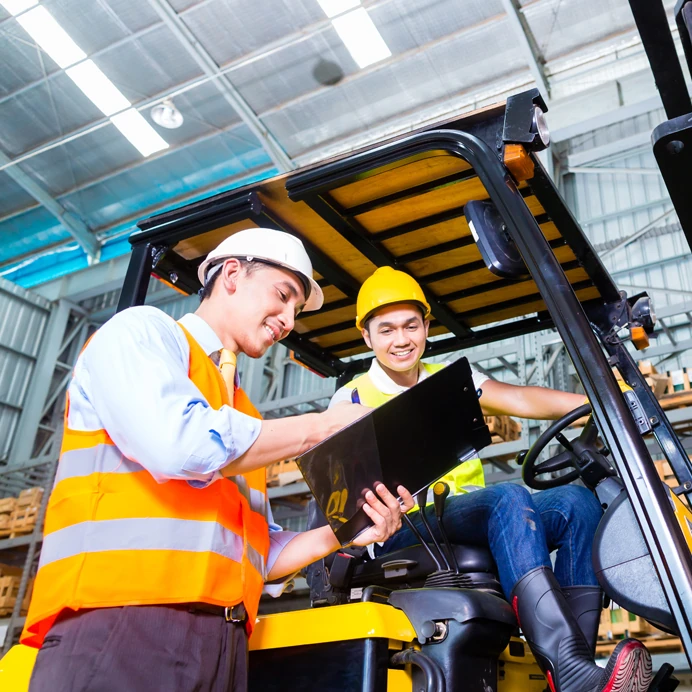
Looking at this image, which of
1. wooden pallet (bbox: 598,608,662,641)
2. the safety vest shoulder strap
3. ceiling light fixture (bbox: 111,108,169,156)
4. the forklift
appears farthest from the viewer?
ceiling light fixture (bbox: 111,108,169,156)

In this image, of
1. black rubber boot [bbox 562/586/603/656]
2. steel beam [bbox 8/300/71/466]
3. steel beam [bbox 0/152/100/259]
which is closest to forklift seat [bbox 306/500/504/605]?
black rubber boot [bbox 562/586/603/656]

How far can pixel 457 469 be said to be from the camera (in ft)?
10.7

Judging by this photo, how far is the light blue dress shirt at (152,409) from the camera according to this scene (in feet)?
6.14

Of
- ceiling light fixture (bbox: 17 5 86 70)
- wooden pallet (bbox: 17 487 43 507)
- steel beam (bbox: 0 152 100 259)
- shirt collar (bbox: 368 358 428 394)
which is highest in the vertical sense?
ceiling light fixture (bbox: 17 5 86 70)

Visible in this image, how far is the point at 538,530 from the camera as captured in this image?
2.70 metres

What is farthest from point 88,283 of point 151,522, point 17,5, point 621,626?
point 151,522

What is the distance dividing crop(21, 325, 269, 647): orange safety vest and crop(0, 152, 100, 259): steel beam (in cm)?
1540

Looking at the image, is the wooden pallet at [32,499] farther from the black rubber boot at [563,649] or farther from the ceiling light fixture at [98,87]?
the black rubber boot at [563,649]

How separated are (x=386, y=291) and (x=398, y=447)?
1300 millimetres

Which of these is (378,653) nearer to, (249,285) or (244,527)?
(244,527)

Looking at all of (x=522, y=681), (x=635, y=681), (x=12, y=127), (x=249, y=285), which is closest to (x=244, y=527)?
(x=249, y=285)

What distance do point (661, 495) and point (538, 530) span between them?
0.82m

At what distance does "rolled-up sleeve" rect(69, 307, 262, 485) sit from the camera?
1.87 meters

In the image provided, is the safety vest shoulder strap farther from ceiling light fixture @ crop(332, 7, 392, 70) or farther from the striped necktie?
ceiling light fixture @ crop(332, 7, 392, 70)
